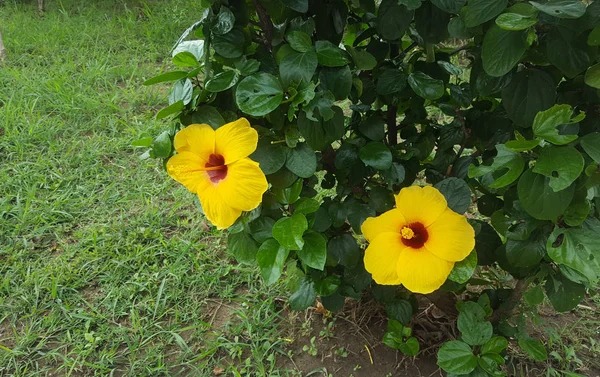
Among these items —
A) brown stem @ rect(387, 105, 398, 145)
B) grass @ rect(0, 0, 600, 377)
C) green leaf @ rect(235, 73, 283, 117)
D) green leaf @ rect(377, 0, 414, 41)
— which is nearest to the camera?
green leaf @ rect(235, 73, 283, 117)

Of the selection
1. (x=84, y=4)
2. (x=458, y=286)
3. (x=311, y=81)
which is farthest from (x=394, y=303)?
(x=84, y=4)

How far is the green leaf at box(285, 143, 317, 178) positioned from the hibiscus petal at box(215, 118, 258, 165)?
94mm

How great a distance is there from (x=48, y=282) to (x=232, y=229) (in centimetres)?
133

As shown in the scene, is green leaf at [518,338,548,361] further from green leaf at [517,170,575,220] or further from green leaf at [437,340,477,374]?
green leaf at [517,170,575,220]

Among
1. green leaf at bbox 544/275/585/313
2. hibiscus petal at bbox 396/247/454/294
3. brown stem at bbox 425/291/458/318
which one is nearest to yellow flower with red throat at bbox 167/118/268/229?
hibiscus petal at bbox 396/247/454/294

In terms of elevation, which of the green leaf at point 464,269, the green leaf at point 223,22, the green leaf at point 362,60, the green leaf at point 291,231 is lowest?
the green leaf at point 464,269

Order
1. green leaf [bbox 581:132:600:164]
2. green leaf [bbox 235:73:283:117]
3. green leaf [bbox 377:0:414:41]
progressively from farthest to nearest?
green leaf [bbox 377:0:414:41] → green leaf [bbox 235:73:283:117] → green leaf [bbox 581:132:600:164]

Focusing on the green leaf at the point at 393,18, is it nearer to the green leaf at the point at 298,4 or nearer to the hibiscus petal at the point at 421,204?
the green leaf at the point at 298,4

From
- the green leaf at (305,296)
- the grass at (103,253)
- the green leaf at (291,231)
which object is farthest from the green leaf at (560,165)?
the grass at (103,253)

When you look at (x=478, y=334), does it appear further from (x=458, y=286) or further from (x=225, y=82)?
(x=225, y=82)

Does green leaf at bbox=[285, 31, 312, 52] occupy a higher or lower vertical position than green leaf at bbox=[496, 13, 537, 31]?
lower

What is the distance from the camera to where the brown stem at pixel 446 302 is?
5.11ft

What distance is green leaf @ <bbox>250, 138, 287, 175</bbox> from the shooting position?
102 centimetres

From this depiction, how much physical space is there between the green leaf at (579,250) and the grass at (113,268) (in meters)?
0.83
